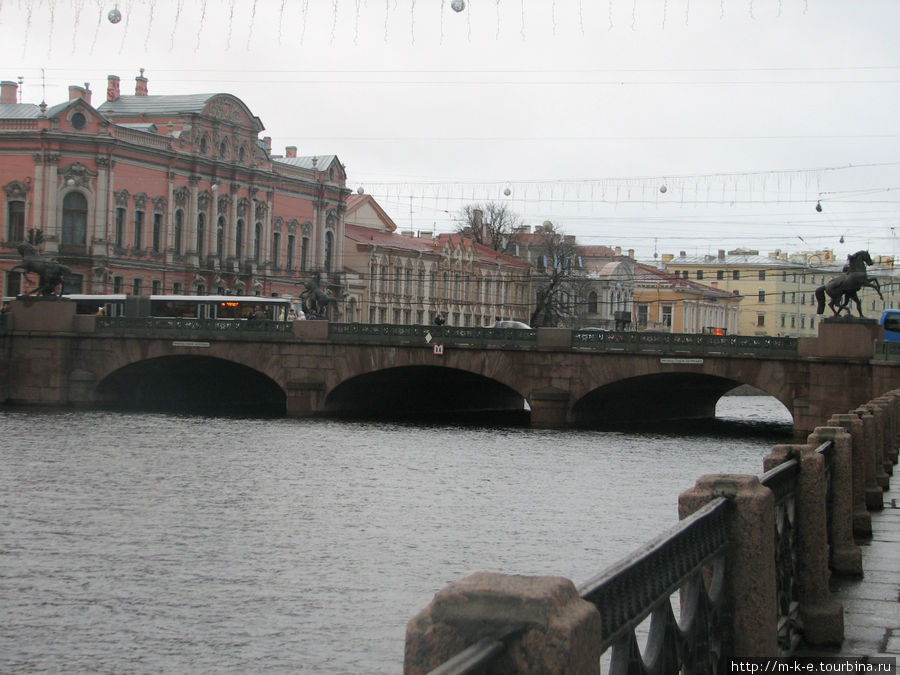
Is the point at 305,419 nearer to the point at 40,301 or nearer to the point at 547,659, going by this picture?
the point at 40,301

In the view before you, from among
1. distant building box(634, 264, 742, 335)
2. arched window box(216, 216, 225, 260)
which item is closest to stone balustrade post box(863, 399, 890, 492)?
arched window box(216, 216, 225, 260)

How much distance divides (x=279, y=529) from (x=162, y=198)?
156 feet

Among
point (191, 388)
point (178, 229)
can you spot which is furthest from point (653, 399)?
point (178, 229)

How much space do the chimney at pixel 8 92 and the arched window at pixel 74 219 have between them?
24.2 feet

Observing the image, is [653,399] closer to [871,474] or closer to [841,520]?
[871,474]

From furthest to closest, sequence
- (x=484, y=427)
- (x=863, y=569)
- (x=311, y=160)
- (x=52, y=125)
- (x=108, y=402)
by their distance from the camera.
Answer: (x=311, y=160) → (x=52, y=125) → (x=108, y=402) → (x=484, y=427) → (x=863, y=569)

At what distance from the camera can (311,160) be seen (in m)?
79.9

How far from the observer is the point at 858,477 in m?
12.2

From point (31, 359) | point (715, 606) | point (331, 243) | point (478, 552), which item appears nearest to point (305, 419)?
point (31, 359)

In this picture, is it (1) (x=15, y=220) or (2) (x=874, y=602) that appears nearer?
(2) (x=874, y=602)

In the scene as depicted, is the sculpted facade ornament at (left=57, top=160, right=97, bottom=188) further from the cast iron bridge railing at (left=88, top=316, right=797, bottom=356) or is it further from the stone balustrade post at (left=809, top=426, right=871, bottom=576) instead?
the stone balustrade post at (left=809, top=426, right=871, bottom=576)

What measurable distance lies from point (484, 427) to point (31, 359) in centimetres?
1714

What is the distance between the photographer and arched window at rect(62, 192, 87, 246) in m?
60.8

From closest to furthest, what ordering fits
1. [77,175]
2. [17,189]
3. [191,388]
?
[191,388] < [17,189] < [77,175]
